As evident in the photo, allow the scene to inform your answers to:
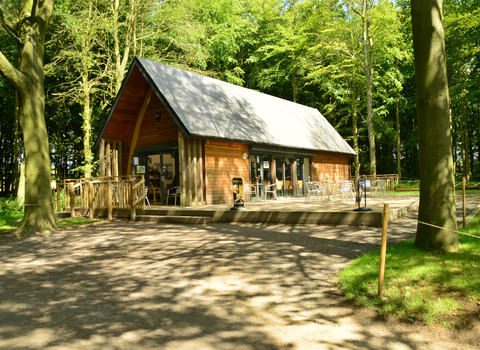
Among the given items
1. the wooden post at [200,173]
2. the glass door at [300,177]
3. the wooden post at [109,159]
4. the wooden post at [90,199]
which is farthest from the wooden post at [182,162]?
the glass door at [300,177]

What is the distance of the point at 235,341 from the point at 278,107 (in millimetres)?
18801

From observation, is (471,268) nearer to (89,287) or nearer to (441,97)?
(441,97)

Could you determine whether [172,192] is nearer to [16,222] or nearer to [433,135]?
[16,222]

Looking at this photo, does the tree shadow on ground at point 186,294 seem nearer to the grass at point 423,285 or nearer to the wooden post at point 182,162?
the grass at point 423,285

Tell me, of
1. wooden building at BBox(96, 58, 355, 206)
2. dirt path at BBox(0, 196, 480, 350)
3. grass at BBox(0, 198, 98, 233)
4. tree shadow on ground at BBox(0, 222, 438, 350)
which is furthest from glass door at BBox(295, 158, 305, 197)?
dirt path at BBox(0, 196, 480, 350)

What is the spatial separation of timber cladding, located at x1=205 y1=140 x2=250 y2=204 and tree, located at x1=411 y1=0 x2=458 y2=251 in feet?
32.5

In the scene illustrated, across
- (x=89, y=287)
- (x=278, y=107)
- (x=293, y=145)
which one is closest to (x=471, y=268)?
(x=89, y=287)

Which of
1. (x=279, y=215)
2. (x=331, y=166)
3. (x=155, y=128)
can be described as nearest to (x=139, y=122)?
(x=155, y=128)

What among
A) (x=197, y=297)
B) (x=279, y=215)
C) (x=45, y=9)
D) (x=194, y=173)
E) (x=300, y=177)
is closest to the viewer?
(x=197, y=297)

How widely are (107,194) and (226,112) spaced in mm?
6342

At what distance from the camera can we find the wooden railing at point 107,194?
12250 mm

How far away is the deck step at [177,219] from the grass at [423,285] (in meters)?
5.86

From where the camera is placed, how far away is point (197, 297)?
4617mm

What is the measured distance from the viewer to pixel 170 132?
15375 millimetres
